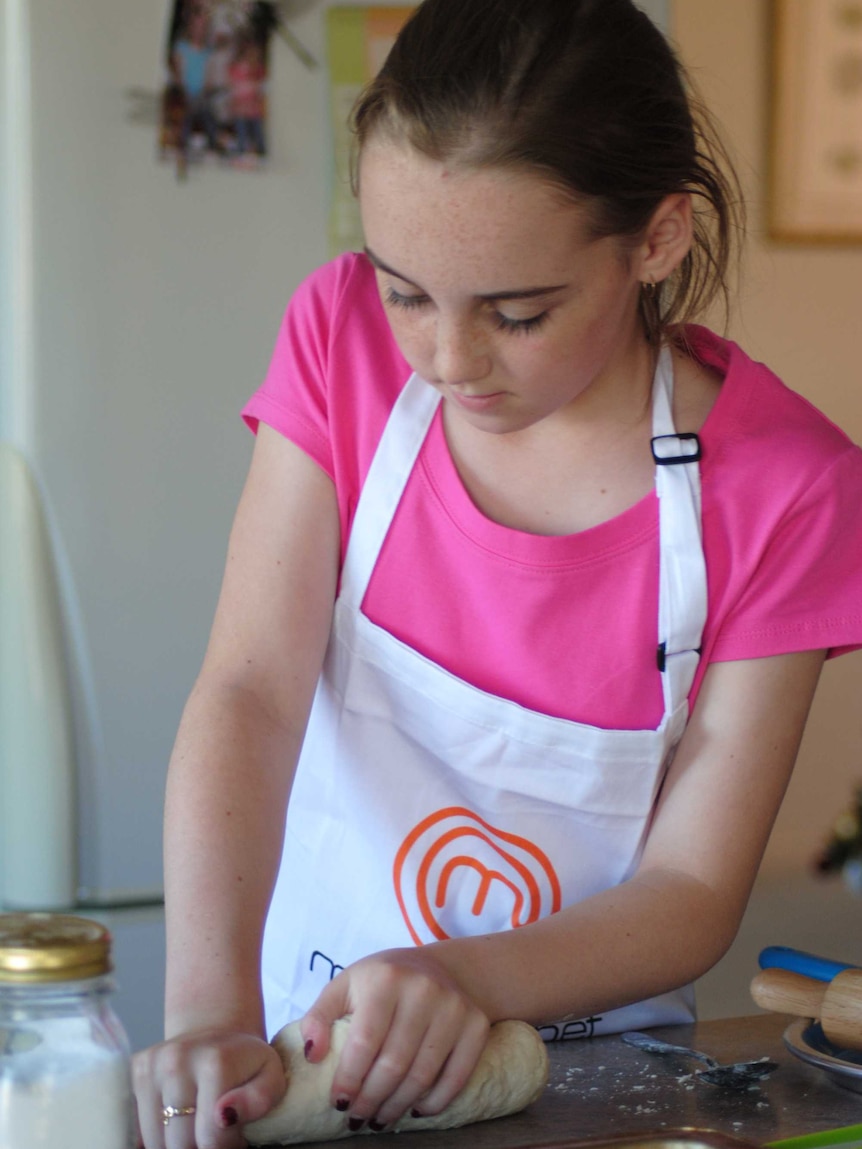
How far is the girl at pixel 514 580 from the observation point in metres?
0.80

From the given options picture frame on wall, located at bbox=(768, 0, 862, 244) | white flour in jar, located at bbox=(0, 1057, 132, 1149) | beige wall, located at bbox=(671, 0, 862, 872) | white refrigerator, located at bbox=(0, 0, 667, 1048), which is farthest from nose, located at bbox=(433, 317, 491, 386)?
picture frame on wall, located at bbox=(768, 0, 862, 244)

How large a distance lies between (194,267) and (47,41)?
0.29 m

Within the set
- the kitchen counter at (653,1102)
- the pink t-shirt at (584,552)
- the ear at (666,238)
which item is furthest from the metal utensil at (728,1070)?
the ear at (666,238)

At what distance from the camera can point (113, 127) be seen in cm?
155

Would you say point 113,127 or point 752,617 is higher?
point 113,127

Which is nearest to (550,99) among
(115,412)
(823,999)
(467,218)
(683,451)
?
(467,218)

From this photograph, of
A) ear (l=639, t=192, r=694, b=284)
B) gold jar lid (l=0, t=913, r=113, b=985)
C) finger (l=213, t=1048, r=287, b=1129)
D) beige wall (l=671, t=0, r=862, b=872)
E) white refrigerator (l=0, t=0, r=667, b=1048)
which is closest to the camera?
gold jar lid (l=0, t=913, r=113, b=985)

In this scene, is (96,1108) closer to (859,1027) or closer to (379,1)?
(859,1027)

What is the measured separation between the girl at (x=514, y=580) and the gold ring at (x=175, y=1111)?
9 centimetres

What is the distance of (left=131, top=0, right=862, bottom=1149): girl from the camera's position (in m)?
0.80

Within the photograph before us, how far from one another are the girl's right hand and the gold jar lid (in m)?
0.22

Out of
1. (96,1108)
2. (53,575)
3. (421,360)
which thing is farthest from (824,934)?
(96,1108)

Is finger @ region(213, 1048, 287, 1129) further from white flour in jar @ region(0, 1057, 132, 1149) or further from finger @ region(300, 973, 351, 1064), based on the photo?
white flour in jar @ region(0, 1057, 132, 1149)

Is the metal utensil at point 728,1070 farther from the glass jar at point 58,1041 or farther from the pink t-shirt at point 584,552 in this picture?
the glass jar at point 58,1041
